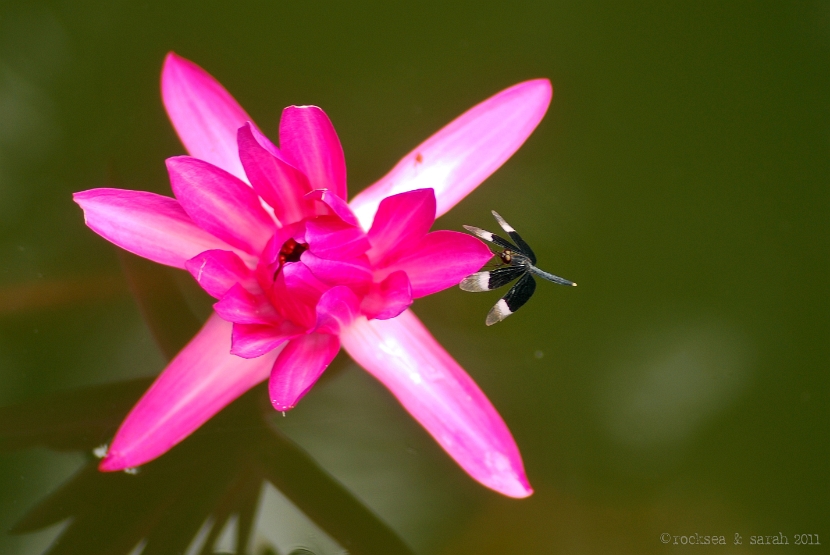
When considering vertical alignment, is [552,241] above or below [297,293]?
below

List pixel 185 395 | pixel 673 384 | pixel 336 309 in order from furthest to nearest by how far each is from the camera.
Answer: pixel 673 384, pixel 185 395, pixel 336 309

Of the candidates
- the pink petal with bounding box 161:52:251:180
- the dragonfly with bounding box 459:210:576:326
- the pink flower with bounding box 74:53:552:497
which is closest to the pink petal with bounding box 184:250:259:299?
the pink flower with bounding box 74:53:552:497

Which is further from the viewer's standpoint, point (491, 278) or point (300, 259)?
point (491, 278)

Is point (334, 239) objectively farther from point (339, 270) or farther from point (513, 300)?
point (513, 300)

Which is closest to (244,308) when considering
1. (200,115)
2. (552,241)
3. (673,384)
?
(200,115)

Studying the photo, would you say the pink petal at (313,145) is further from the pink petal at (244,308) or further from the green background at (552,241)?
the green background at (552,241)

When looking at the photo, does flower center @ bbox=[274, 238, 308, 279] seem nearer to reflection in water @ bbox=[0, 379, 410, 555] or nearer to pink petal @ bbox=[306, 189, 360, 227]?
pink petal @ bbox=[306, 189, 360, 227]

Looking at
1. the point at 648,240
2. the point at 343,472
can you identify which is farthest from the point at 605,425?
the point at 343,472
